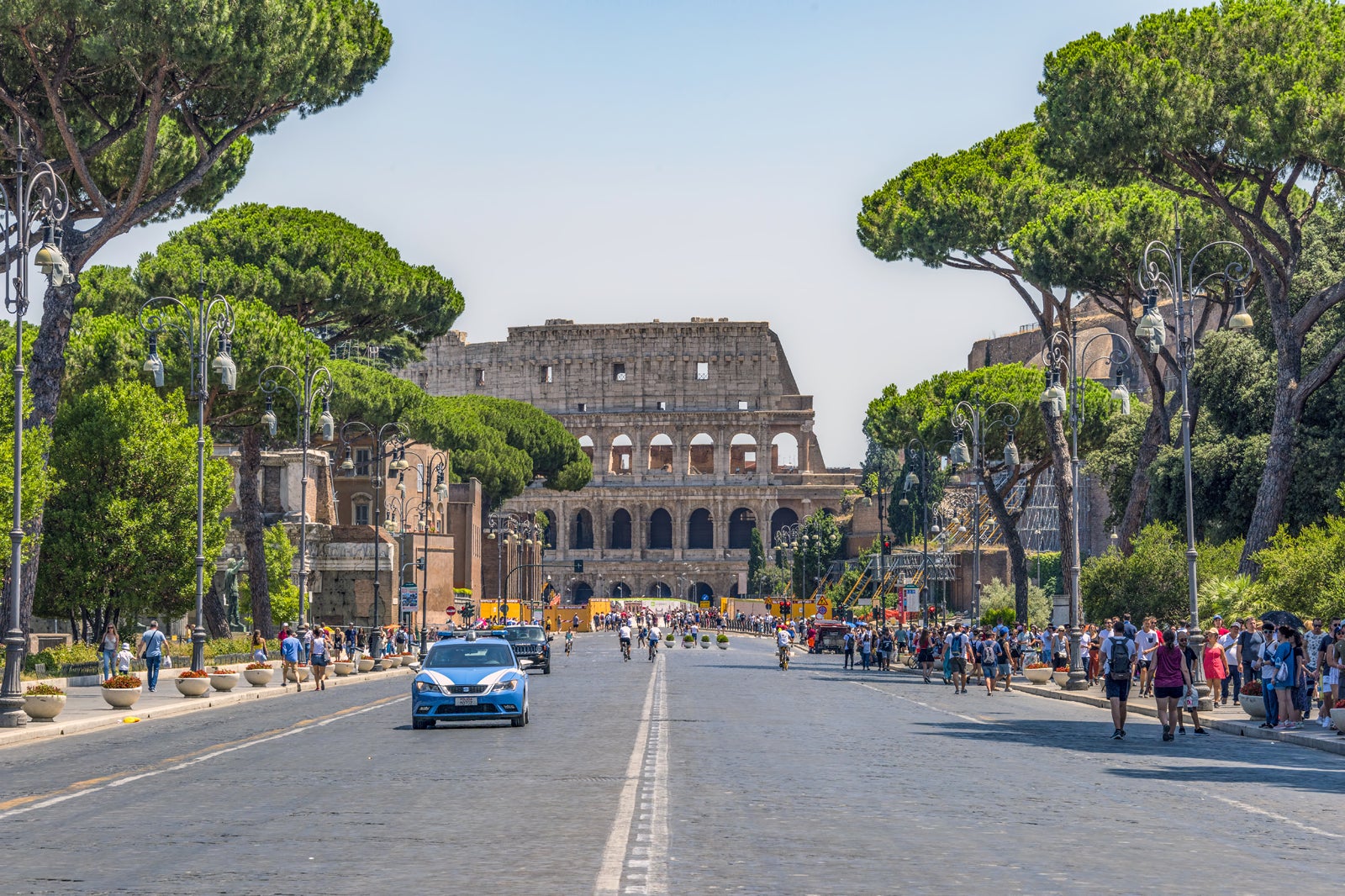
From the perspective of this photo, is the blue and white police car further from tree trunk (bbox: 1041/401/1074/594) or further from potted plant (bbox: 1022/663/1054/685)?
tree trunk (bbox: 1041/401/1074/594)

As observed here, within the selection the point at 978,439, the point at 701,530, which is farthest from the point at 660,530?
the point at 978,439

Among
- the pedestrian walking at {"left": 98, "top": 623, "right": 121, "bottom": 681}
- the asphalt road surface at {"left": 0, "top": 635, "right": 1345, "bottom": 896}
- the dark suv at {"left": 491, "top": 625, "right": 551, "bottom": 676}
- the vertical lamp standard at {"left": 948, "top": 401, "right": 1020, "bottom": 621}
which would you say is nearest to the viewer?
the asphalt road surface at {"left": 0, "top": 635, "right": 1345, "bottom": 896}

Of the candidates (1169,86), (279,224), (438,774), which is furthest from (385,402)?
(438,774)

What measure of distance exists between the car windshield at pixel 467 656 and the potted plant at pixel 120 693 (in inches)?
279

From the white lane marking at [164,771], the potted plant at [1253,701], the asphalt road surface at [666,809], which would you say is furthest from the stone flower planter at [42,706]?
the potted plant at [1253,701]

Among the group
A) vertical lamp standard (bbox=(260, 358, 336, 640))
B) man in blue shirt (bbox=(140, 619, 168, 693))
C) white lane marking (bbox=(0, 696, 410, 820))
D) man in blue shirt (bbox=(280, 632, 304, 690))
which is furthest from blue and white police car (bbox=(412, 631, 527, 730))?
vertical lamp standard (bbox=(260, 358, 336, 640))

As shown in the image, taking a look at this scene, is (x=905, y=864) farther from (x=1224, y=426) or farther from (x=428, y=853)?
(x=1224, y=426)

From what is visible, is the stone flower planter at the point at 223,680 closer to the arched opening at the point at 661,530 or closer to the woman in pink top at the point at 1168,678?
the woman in pink top at the point at 1168,678

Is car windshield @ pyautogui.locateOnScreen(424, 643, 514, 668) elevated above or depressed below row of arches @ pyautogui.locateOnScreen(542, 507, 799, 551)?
below

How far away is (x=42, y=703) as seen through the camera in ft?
76.2

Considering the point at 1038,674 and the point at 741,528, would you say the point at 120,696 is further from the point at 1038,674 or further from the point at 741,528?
the point at 741,528

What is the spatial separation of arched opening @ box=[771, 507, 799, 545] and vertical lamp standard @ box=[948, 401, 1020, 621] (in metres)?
81.2

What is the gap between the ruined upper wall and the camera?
14062cm

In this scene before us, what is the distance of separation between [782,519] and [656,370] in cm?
1670
